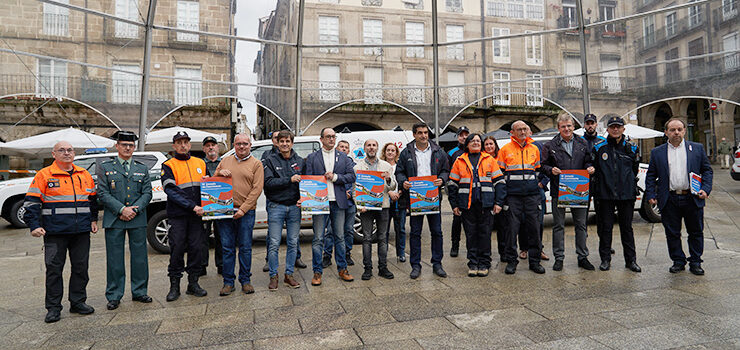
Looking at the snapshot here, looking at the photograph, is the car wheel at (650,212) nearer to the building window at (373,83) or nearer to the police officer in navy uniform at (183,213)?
the building window at (373,83)

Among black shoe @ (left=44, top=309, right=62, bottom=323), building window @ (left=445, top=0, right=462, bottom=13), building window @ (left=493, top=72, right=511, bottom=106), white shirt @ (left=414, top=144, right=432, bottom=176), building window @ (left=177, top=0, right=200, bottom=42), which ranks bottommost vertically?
black shoe @ (left=44, top=309, right=62, bottom=323)

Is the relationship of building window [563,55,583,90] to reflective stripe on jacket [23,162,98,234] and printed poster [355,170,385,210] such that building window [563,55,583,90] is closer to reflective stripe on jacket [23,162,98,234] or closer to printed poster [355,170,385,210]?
printed poster [355,170,385,210]

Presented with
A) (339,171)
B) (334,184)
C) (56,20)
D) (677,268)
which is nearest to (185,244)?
(334,184)

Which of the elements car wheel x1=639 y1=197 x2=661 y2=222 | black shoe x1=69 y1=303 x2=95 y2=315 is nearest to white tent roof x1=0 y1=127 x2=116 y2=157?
black shoe x1=69 y1=303 x2=95 y2=315

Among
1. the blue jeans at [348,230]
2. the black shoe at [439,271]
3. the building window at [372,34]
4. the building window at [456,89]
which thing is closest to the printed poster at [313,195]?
the blue jeans at [348,230]

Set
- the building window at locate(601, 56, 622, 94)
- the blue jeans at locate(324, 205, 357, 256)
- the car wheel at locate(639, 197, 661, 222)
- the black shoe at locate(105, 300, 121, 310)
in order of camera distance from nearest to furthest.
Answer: the black shoe at locate(105, 300, 121, 310) → the blue jeans at locate(324, 205, 357, 256) → the car wheel at locate(639, 197, 661, 222) → the building window at locate(601, 56, 622, 94)

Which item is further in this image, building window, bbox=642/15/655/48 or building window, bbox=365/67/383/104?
building window, bbox=365/67/383/104

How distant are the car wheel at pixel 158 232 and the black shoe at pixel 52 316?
2968 mm

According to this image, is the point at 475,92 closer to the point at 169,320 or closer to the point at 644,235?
the point at 644,235

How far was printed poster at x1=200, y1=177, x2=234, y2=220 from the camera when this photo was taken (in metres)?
4.82

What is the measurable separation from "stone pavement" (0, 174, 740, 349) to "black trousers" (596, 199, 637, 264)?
0.25 metres

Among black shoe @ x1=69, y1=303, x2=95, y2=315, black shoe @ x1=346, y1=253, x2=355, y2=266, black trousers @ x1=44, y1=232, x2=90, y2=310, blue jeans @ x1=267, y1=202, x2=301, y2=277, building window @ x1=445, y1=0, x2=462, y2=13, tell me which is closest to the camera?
black trousers @ x1=44, y1=232, x2=90, y2=310

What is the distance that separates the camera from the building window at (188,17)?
402 inches

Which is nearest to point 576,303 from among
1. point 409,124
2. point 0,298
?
point 0,298
